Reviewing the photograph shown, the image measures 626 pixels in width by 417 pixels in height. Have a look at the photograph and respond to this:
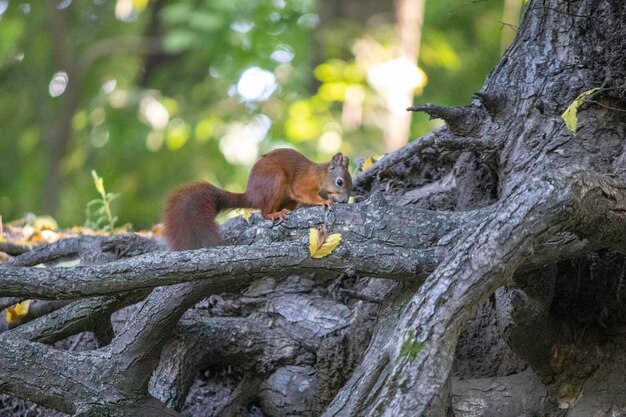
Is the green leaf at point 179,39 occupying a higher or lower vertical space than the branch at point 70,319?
higher

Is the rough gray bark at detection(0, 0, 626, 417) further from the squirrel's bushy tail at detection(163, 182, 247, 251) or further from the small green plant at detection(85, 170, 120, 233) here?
the small green plant at detection(85, 170, 120, 233)

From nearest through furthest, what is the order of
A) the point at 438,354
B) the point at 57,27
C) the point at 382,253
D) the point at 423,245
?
the point at 438,354 → the point at 382,253 → the point at 423,245 → the point at 57,27

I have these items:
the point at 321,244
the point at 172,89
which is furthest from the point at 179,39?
the point at 321,244

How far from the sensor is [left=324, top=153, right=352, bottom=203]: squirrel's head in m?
4.00

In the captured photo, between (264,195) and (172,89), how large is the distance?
8.29 m

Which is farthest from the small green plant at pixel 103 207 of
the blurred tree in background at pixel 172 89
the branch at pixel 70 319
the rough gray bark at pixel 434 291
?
the blurred tree in background at pixel 172 89

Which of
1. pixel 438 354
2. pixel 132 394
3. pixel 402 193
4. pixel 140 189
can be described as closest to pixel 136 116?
pixel 140 189

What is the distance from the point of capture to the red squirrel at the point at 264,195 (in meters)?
3.25

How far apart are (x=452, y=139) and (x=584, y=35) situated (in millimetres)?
681

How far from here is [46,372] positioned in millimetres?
2768

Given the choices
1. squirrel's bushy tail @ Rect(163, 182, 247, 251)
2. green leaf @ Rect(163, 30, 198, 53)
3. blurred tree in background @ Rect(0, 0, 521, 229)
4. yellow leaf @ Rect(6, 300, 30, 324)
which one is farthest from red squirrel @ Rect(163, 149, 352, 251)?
green leaf @ Rect(163, 30, 198, 53)

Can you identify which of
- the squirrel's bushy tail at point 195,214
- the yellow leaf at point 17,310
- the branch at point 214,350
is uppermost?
the squirrel's bushy tail at point 195,214

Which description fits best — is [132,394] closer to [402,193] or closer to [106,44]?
[402,193]

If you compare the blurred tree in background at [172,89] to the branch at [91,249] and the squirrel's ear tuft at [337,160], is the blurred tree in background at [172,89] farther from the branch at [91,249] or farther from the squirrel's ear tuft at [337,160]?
the branch at [91,249]
